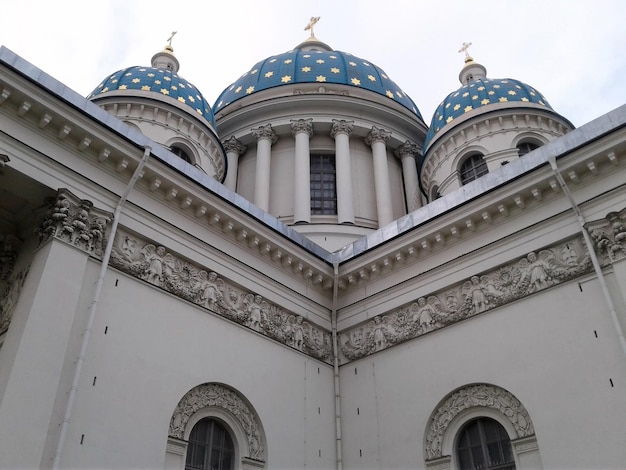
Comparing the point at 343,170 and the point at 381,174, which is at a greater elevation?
the point at 381,174

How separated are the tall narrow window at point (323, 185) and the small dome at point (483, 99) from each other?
356cm

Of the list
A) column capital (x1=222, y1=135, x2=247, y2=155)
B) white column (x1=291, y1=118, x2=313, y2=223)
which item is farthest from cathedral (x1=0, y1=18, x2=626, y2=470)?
column capital (x1=222, y1=135, x2=247, y2=155)

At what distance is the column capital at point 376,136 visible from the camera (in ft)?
74.6

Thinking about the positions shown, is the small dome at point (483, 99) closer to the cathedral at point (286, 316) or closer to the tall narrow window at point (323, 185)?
the tall narrow window at point (323, 185)

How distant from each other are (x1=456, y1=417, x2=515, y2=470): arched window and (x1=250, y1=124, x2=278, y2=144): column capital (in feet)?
47.2

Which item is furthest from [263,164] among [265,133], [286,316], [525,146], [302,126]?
[286,316]

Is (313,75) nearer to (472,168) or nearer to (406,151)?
(406,151)

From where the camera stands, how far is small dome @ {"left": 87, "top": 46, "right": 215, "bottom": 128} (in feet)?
64.3

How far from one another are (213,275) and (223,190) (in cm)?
195

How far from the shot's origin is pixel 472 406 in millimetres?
10930

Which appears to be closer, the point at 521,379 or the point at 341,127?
the point at 521,379

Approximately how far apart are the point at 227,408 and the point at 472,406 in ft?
14.5

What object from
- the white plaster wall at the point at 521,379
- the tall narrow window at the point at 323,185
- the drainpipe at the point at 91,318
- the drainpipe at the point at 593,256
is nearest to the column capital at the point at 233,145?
the tall narrow window at the point at 323,185

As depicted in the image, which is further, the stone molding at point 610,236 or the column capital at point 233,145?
the column capital at point 233,145
